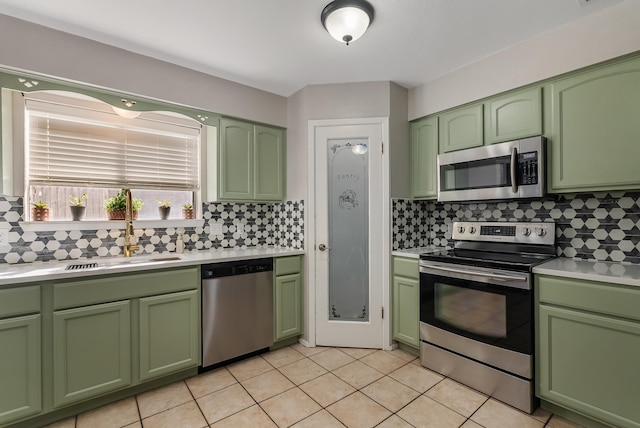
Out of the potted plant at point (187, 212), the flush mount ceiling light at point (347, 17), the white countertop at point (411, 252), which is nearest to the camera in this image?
the flush mount ceiling light at point (347, 17)

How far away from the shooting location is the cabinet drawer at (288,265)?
2791 mm

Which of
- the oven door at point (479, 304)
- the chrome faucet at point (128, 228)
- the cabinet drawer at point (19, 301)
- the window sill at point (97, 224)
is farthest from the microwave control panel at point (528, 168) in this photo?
the cabinet drawer at point (19, 301)

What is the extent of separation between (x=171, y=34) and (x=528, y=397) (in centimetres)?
332

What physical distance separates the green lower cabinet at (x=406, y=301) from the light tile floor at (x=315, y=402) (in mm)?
238

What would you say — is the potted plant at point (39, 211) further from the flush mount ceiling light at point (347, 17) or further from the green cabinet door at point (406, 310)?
the green cabinet door at point (406, 310)

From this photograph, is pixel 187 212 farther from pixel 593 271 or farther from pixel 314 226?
pixel 593 271

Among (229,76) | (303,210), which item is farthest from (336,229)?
(229,76)

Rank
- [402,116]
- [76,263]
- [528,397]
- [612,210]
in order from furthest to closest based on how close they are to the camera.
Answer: [402,116], [76,263], [612,210], [528,397]

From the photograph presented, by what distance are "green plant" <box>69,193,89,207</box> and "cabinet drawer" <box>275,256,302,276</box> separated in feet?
5.32

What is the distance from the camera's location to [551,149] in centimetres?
210

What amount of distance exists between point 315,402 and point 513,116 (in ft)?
8.15

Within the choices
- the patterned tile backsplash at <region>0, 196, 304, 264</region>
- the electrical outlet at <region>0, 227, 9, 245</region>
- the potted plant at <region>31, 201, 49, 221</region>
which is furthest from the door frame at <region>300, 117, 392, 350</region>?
the electrical outlet at <region>0, 227, 9, 245</region>

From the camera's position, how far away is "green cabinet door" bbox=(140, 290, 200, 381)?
211 cm

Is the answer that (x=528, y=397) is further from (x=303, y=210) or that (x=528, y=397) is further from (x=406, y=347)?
(x=303, y=210)
